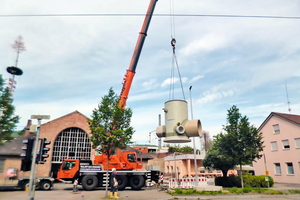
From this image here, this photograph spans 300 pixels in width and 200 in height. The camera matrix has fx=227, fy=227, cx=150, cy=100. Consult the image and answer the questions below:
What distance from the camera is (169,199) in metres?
14.5

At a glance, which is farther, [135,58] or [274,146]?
[274,146]

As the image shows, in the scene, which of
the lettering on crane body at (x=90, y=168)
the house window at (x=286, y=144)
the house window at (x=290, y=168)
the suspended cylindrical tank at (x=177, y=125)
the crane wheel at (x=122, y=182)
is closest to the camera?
the suspended cylindrical tank at (x=177, y=125)

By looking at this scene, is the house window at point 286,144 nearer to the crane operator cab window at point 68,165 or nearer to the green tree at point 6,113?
the crane operator cab window at point 68,165

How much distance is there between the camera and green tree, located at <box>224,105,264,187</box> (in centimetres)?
2089

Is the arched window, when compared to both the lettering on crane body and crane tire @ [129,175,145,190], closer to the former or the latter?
the lettering on crane body

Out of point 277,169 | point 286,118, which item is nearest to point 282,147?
point 277,169

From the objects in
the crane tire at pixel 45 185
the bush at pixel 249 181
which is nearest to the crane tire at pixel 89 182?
the crane tire at pixel 45 185

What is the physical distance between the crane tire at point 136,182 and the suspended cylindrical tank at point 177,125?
44.3 ft

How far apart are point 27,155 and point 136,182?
12.4 m

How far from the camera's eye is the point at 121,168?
21.0 metres

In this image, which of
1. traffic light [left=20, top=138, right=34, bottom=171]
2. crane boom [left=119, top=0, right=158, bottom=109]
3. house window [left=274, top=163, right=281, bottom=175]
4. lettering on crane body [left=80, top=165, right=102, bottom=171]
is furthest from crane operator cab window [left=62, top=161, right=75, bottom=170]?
house window [left=274, top=163, right=281, bottom=175]

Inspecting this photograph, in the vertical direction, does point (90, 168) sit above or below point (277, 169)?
above

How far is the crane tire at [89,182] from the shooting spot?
19906 millimetres

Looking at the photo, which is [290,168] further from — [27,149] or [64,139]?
[27,149]
